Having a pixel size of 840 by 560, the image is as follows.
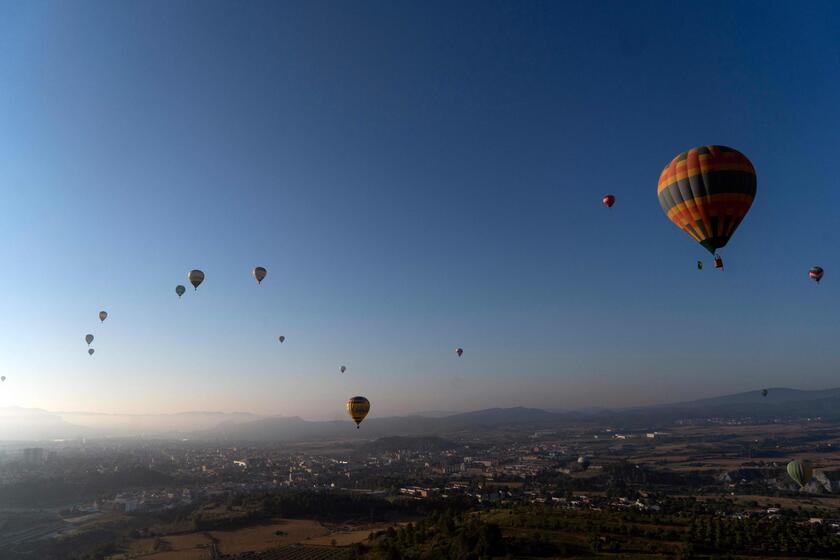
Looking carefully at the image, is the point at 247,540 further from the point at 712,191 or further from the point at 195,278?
the point at 712,191

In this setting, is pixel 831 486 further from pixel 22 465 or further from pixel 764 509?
pixel 22 465

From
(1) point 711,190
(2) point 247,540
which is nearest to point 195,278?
(2) point 247,540

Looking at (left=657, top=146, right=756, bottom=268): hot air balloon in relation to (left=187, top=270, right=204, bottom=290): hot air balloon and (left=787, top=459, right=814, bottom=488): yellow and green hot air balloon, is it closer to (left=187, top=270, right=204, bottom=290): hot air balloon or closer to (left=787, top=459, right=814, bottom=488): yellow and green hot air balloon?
(left=787, top=459, right=814, bottom=488): yellow and green hot air balloon

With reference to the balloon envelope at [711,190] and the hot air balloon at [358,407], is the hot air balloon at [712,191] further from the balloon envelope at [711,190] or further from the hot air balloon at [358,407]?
the hot air balloon at [358,407]

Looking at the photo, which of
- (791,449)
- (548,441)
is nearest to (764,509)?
(791,449)

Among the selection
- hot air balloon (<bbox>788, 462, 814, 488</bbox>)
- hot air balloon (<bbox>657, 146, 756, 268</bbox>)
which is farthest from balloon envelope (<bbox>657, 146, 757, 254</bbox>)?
hot air balloon (<bbox>788, 462, 814, 488</bbox>)
